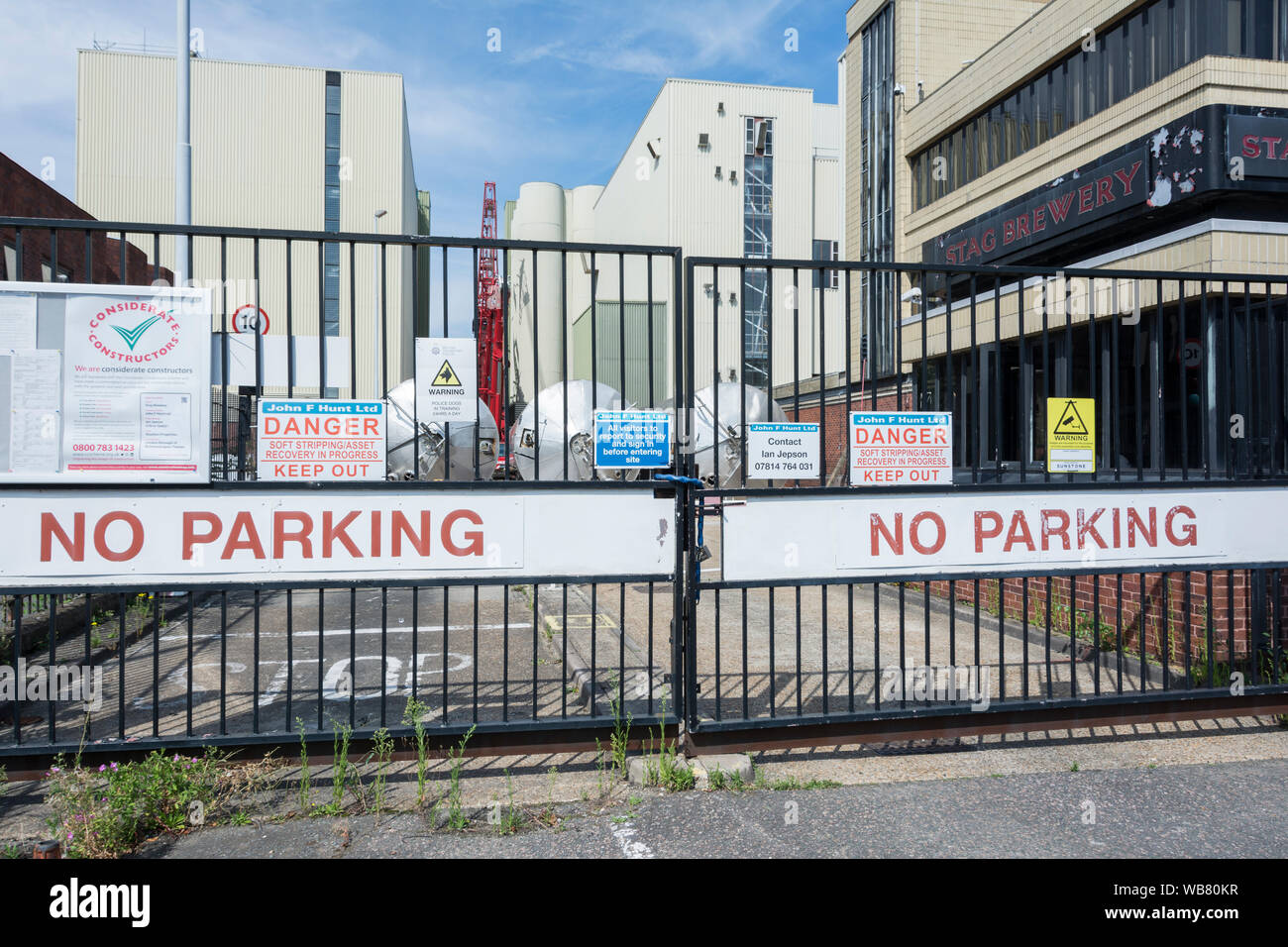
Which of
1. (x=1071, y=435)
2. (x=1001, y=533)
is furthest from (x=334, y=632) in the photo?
(x=1071, y=435)

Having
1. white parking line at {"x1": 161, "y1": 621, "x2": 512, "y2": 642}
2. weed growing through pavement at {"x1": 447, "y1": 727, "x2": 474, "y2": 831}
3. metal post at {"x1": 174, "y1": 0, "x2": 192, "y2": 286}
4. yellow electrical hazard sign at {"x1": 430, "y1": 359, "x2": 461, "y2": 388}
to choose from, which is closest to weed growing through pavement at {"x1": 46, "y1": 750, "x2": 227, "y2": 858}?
weed growing through pavement at {"x1": 447, "y1": 727, "x2": 474, "y2": 831}

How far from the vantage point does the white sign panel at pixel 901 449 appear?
4.98 m

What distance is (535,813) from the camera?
4258 millimetres

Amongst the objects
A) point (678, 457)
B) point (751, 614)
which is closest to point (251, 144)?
point (751, 614)

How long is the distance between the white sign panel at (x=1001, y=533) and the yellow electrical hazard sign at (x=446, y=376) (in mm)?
1619

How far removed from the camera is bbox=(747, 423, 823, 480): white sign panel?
4754 millimetres

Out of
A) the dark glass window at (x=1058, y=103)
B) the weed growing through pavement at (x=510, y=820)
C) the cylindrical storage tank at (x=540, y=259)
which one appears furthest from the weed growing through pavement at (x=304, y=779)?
the cylindrical storage tank at (x=540, y=259)

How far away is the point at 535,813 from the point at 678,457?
198cm

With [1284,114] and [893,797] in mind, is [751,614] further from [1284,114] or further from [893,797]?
[1284,114]

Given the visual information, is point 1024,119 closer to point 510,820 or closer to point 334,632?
point 334,632

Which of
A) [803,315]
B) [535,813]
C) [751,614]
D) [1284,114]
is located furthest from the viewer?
[803,315]

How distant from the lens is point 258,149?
129 feet

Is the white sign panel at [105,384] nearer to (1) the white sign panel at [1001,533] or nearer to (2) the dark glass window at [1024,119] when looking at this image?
(1) the white sign panel at [1001,533]
